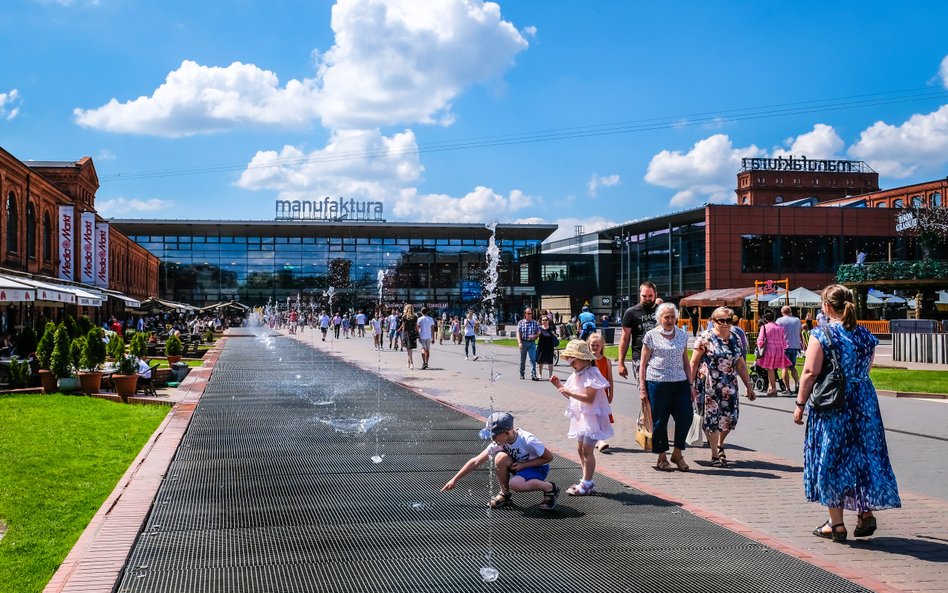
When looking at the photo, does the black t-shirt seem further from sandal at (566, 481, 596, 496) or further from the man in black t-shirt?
sandal at (566, 481, 596, 496)

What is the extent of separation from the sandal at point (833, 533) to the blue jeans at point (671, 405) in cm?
221

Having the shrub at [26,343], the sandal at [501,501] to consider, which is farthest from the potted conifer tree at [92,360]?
the sandal at [501,501]

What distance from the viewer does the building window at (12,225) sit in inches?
1359

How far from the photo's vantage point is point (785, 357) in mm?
15633

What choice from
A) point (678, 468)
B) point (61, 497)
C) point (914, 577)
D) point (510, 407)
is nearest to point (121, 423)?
point (61, 497)

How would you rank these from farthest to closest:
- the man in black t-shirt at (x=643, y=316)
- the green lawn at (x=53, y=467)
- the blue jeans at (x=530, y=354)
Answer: the blue jeans at (x=530, y=354), the man in black t-shirt at (x=643, y=316), the green lawn at (x=53, y=467)

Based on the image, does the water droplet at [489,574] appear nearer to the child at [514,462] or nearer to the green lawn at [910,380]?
the child at [514,462]

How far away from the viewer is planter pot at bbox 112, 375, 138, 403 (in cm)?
1439

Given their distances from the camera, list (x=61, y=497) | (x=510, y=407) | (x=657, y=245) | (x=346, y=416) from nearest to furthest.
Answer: (x=61, y=497), (x=346, y=416), (x=510, y=407), (x=657, y=245)

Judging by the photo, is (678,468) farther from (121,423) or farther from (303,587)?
(121,423)

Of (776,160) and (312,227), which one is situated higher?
(776,160)

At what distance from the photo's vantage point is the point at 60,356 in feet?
47.6

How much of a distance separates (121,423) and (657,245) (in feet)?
244

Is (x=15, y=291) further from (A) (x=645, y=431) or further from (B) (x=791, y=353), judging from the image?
(B) (x=791, y=353)
